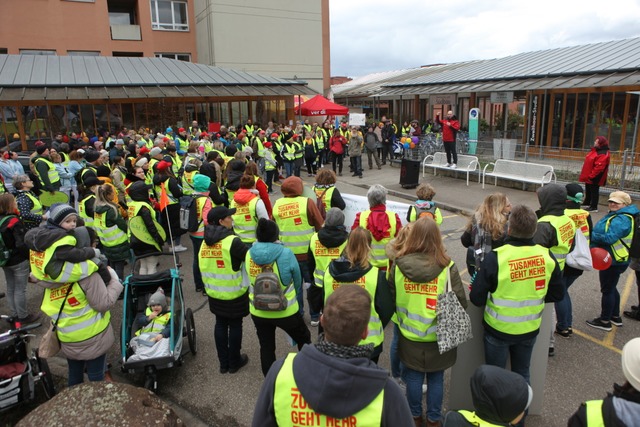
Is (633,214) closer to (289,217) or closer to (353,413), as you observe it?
(289,217)

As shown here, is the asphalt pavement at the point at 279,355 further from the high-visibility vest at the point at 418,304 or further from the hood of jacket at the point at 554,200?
the hood of jacket at the point at 554,200

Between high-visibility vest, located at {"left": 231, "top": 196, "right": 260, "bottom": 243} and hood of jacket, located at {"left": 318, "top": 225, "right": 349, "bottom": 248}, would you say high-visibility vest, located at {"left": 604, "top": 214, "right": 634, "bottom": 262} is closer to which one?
hood of jacket, located at {"left": 318, "top": 225, "right": 349, "bottom": 248}

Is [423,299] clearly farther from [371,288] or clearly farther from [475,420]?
[475,420]

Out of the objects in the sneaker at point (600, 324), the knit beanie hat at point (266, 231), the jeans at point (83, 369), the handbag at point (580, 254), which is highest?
the knit beanie hat at point (266, 231)

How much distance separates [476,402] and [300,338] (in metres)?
2.24

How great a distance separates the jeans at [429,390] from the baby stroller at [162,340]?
2364 mm

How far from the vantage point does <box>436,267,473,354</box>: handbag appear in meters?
3.35

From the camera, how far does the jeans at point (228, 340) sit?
4.67m

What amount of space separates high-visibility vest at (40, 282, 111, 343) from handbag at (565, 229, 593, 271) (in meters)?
4.83

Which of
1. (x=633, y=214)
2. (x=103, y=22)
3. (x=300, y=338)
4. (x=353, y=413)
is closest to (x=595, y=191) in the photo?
(x=633, y=214)

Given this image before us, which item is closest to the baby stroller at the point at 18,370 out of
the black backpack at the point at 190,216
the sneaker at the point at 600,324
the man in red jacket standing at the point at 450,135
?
the black backpack at the point at 190,216

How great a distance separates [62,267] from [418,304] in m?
3.01

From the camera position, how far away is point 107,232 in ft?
20.8

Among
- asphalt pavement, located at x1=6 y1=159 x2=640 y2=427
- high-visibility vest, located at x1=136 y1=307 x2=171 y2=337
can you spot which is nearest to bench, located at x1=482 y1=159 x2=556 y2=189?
asphalt pavement, located at x1=6 y1=159 x2=640 y2=427
